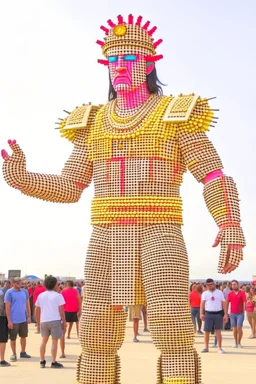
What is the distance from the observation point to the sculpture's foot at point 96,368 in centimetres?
526

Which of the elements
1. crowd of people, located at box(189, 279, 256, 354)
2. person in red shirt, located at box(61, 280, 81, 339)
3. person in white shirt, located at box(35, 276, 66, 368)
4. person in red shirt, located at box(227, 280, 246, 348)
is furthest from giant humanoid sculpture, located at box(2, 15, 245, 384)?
person in red shirt, located at box(227, 280, 246, 348)

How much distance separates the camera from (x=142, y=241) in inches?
205

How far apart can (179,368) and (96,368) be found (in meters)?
0.66

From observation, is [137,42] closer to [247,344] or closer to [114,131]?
[114,131]

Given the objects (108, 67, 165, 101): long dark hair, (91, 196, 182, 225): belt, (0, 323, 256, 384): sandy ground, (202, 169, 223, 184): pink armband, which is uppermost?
(108, 67, 165, 101): long dark hair

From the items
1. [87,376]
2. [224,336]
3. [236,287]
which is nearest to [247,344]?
[236,287]

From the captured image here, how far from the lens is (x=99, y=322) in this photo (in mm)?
5230

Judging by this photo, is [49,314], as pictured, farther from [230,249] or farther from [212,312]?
[230,249]

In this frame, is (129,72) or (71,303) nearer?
(129,72)

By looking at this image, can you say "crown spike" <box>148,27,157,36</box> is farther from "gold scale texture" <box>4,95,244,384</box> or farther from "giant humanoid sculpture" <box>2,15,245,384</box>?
"gold scale texture" <box>4,95,244,384</box>

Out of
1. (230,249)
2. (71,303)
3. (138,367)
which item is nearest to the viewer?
(230,249)

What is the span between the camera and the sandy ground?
7980mm

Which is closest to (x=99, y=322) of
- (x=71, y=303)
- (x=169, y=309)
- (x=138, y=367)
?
(x=169, y=309)

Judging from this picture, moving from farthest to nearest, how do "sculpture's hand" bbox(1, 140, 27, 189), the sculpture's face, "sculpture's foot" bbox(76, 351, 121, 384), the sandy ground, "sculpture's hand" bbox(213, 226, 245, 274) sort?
the sandy ground → the sculpture's face → "sculpture's hand" bbox(1, 140, 27, 189) → "sculpture's foot" bbox(76, 351, 121, 384) → "sculpture's hand" bbox(213, 226, 245, 274)
